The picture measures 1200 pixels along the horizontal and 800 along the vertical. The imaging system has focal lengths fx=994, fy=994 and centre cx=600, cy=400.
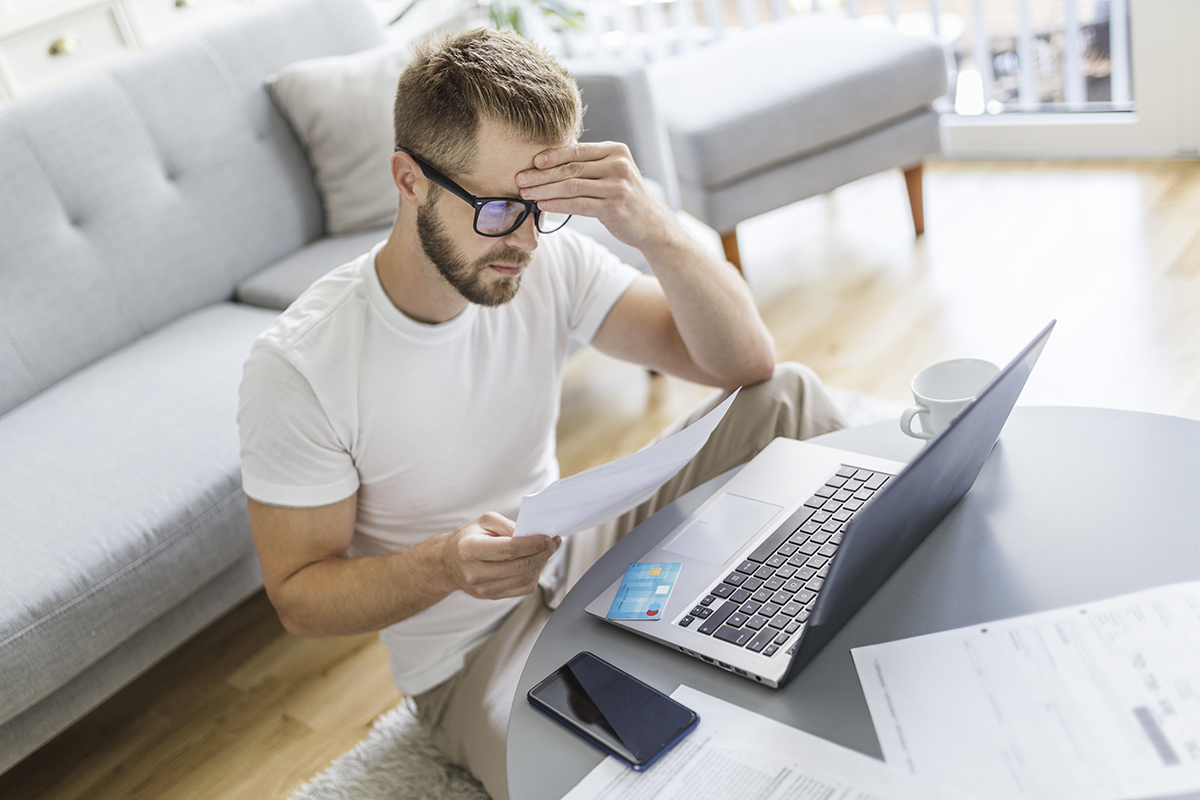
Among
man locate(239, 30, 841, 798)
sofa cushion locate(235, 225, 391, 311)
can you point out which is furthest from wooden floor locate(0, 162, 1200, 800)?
sofa cushion locate(235, 225, 391, 311)

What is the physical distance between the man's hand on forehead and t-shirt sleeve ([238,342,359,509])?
328 mm

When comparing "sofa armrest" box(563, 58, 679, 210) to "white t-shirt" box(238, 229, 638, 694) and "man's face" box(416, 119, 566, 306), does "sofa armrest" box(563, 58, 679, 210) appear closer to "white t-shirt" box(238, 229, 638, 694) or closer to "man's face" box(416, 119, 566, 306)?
"white t-shirt" box(238, 229, 638, 694)

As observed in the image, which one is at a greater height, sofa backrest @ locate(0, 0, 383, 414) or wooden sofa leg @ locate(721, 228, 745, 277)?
sofa backrest @ locate(0, 0, 383, 414)

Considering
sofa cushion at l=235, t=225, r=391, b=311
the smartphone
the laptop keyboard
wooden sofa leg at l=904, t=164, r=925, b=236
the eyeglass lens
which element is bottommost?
wooden sofa leg at l=904, t=164, r=925, b=236

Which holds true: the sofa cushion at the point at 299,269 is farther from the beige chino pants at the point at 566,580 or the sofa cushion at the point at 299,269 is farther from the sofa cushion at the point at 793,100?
the beige chino pants at the point at 566,580

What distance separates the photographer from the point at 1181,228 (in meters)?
2.39

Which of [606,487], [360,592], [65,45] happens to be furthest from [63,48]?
[606,487]

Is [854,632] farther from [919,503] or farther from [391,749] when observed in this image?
[391,749]

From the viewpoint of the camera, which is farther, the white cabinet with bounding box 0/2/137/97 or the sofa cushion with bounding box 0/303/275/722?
the white cabinet with bounding box 0/2/137/97

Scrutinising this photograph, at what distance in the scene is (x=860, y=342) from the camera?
2326mm

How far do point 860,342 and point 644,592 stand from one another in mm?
1571

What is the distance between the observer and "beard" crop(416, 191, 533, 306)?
3.67ft

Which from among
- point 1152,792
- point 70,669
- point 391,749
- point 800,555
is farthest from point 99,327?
point 1152,792

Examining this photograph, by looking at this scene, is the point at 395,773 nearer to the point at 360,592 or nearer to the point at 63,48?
the point at 360,592
